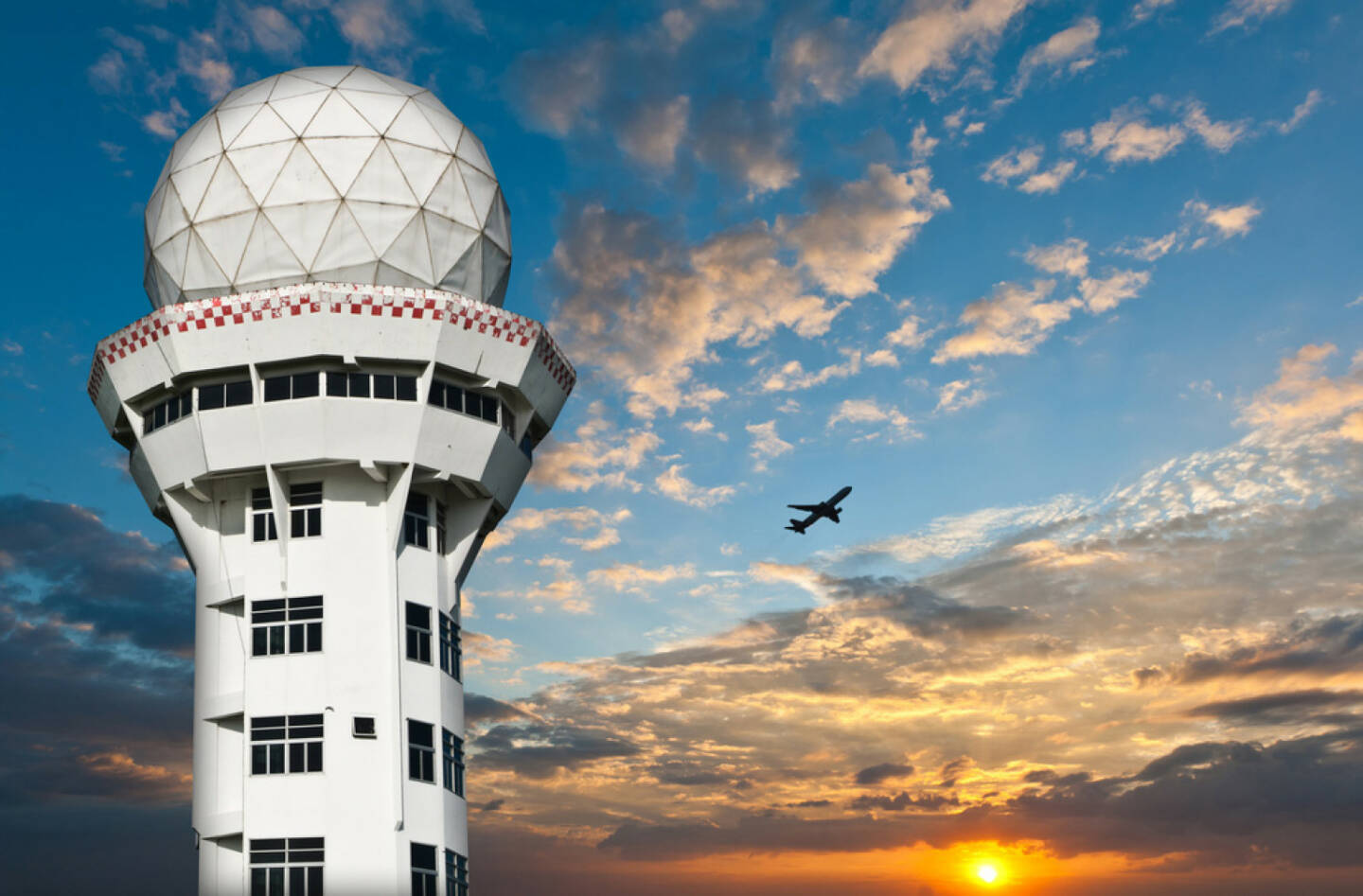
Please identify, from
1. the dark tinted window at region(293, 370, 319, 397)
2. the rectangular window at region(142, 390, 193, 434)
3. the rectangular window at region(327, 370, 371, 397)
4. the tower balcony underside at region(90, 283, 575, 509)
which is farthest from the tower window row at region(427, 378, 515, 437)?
the rectangular window at region(142, 390, 193, 434)

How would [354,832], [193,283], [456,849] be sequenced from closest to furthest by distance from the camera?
[354,832]
[456,849]
[193,283]

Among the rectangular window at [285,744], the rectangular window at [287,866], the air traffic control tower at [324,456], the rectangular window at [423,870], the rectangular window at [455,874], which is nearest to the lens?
the rectangular window at [287,866]

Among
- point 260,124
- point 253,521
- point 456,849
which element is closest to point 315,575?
point 253,521

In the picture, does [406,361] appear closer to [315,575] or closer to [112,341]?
[315,575]

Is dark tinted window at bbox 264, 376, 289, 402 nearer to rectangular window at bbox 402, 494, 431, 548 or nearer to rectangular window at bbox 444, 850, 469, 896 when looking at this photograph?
rectangular window at bbox 402, 494, 431, 548

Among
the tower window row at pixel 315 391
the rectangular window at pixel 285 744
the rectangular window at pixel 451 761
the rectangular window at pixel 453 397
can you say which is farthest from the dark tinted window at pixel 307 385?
the rectangular window at pixel 451 761

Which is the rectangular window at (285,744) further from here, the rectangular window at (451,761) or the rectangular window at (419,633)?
the rectangular window at (451,761)
